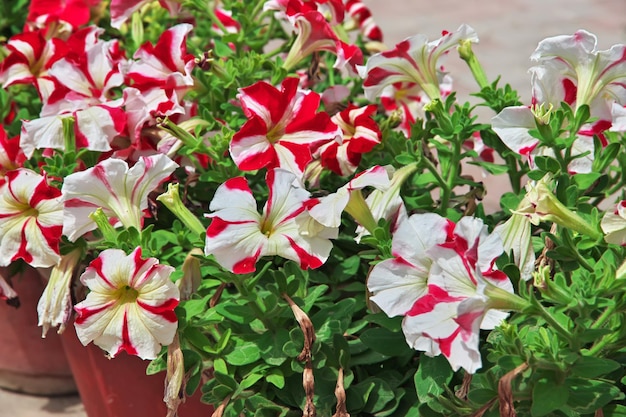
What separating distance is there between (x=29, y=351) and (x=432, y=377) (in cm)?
100

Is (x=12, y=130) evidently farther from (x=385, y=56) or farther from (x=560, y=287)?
(x=560, y=287)

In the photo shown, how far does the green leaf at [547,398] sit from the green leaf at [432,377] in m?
0.10

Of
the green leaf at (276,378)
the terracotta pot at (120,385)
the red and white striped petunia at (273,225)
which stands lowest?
the terracotta pot at (120,385)

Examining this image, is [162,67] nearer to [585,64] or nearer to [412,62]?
[412,62]

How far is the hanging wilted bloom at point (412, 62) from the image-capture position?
1.19m

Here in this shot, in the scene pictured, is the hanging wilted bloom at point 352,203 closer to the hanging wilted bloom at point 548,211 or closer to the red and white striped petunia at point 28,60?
the hanging wilted bloom at point 548,211

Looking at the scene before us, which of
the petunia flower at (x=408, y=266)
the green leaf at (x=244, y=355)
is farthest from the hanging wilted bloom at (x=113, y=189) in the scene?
the petunia flower at (x=408, y=266)

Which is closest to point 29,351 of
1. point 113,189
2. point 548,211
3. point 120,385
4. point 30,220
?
point 120,385

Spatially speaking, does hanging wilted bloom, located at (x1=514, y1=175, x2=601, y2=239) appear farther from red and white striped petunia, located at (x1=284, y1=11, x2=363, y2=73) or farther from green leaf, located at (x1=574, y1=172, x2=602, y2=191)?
red and white striped petunia, located at (x1=284, y1=11, x2=363, y2=73)

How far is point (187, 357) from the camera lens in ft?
3.52

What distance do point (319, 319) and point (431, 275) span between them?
0.83ft

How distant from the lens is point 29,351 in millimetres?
1780

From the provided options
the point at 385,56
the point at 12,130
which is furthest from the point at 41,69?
the point at 385,56

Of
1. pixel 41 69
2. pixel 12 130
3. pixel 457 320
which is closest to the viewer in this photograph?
pixel 457 320
